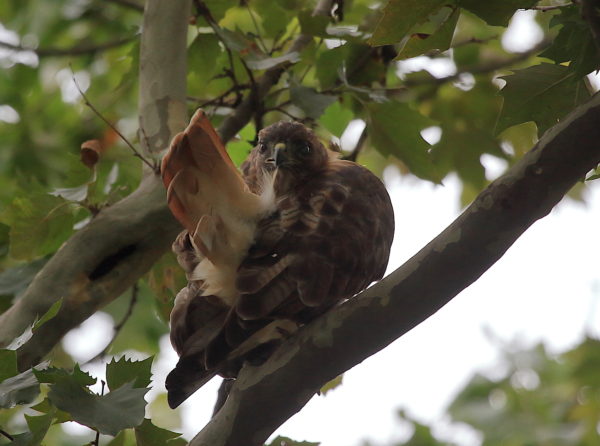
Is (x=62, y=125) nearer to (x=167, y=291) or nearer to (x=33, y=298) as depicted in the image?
(x=167, y=291)

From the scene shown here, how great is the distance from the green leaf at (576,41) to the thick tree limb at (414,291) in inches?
9.8

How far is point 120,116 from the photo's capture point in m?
4.71

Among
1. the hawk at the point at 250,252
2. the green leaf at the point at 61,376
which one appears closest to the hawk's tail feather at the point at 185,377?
the hawk at the point at 250,252

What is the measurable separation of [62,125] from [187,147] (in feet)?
10.5

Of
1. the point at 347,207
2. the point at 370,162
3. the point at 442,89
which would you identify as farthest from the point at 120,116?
the point at 347,207

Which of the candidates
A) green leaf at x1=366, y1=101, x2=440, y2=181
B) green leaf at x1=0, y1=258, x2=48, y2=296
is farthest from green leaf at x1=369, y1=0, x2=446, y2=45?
green leaf at x1=0, y1=258, x2=48, y2=296

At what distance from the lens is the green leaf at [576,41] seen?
72.3 inches

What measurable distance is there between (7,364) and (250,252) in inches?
24.2

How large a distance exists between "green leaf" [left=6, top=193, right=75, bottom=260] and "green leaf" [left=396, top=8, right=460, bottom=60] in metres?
1.10

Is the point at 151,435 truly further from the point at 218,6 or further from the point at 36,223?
the point at 218,6

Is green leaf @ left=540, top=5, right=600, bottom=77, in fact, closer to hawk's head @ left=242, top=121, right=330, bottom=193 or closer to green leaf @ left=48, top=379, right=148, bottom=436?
hawk's head @ left=242, top=121, right=330, bottom=193

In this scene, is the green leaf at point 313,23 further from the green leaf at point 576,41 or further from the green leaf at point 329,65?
the green leaf at point 576,41

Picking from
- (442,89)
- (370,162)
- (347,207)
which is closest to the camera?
(347,207)

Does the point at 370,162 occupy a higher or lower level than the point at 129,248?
higher
